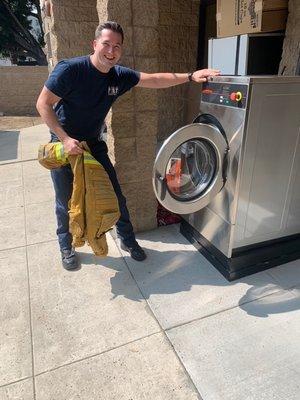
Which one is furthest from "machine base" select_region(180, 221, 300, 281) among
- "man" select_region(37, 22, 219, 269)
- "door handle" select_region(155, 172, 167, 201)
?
"door handle" select_region(155, 172, 167, 201)

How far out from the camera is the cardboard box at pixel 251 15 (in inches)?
94.7

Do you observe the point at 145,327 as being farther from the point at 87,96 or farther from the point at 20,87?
the point at 20,87

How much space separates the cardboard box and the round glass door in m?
0.95

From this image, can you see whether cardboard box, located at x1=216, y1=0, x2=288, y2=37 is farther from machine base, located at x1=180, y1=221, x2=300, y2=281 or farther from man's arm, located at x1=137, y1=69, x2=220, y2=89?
machine base, located at x1=180, y1=221, x2=300, y2=281

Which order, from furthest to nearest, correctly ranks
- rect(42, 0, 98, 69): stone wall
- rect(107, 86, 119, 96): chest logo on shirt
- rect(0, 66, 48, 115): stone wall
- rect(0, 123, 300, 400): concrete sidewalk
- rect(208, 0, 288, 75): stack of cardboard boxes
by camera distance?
rect(0, 66, 48, 115): stone wall, rect(42, 0, 98, 69): stone wall, rect(208, 0, 288, 75): stack of cardboard boxes, rect(107, 86, 119, 96): chest logo on shirt, rect(0, 123, 300, 400): concrete sidewalk

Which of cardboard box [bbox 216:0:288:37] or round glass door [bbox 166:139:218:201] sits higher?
cardboard box [bbox 216:0:288:37]

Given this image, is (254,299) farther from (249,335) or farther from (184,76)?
(184,76)

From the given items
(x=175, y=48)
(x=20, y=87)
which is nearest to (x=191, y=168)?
(x=175, y=48)

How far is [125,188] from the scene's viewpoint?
9.84ft

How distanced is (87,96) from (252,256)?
170 centimetres

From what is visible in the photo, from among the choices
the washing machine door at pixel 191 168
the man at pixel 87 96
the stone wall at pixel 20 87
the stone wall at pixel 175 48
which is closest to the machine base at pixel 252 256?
the washing machine door at pixel 191 168

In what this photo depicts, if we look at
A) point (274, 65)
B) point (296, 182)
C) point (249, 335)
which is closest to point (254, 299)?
point (249, 335)

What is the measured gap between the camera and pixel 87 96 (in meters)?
2.25

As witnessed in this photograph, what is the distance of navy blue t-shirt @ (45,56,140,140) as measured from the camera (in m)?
2.13
